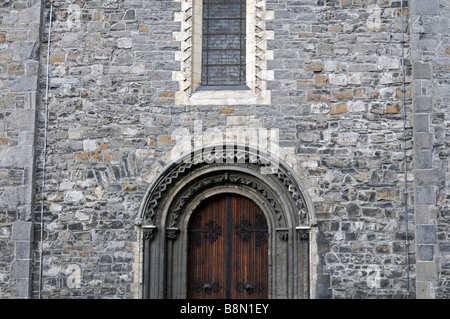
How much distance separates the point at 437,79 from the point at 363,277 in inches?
121

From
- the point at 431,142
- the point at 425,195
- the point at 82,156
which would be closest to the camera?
the point at 425,195

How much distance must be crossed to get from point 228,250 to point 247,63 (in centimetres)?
287

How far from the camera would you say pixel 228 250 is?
1103 cm

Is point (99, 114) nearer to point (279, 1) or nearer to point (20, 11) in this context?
point (20, 11)

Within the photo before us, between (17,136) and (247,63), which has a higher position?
(247,63)

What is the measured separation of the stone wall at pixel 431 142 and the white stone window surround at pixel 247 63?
221 centimetres

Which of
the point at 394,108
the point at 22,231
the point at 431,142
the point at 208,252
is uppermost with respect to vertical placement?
the point at 394,108

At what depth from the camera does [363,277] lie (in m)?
10.4

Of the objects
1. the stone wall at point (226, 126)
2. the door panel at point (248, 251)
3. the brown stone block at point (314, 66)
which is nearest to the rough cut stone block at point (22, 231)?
the stone wall at point (226, 126)

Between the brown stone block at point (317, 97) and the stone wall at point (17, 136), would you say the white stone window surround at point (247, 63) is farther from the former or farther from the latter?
the stone wall at point (17, 136)

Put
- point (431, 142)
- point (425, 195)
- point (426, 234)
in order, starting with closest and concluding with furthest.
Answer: point (426, 234)
point (425, 195)
point (431, 142)

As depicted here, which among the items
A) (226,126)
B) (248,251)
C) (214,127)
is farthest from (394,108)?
(248,251)

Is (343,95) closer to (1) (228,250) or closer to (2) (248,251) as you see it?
(2) (248,251)
